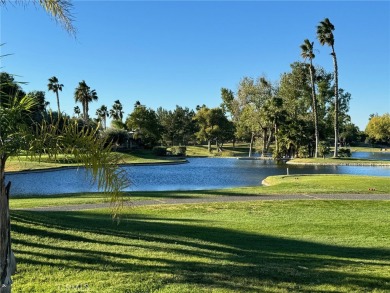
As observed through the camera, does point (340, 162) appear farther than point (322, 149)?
No

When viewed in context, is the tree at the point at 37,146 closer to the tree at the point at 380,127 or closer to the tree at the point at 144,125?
the tree at the point at 144,125

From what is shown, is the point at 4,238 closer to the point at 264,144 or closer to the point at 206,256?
the point at 206,256

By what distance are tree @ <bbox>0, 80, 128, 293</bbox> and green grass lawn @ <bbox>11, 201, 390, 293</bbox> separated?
1.35 meters

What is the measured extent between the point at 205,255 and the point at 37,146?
4463mm

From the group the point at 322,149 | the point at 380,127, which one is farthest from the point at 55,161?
the point at 380,127

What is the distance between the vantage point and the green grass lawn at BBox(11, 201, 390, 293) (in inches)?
215

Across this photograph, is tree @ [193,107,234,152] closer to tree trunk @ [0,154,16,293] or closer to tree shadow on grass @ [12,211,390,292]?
tree shadow on grass @ [12,211,390,292]

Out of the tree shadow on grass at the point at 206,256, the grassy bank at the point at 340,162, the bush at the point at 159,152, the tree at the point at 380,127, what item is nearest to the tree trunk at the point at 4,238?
the tree shadow on grass at the point at 206,256

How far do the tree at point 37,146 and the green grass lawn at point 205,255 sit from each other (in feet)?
4.42

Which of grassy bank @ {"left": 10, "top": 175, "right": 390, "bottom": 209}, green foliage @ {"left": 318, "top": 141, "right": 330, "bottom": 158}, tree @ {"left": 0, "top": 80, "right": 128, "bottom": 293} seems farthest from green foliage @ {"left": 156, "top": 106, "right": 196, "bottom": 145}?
tree @ {"left": 0, "top": 80, "right": 128, "bottom": 293}

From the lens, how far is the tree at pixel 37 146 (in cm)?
346

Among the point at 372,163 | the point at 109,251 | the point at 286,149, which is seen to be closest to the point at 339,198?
the point at 109,251

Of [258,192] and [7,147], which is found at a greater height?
[7,147]

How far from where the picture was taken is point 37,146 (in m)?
3.55
